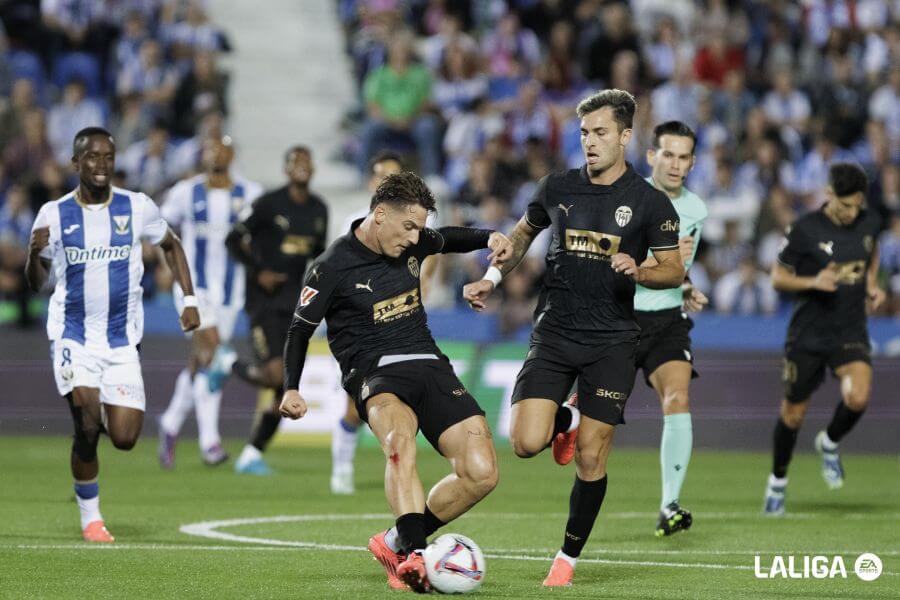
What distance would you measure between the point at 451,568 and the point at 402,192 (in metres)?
1.87

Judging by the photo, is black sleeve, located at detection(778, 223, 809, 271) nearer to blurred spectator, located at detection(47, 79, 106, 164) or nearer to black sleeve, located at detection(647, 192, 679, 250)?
black sleeve, located at detection(647, 192, 679, 250)

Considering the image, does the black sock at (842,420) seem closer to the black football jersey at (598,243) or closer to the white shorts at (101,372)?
the black football jersey at (598,243)

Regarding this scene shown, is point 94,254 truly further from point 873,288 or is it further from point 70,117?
point 70,117

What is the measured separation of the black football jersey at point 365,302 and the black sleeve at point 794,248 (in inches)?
171

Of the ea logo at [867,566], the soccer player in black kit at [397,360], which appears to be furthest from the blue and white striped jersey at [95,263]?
the ea logo at [867,566]

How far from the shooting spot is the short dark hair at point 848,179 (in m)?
11.8

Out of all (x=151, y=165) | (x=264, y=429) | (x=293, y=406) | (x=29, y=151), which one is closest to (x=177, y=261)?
(x=293, y=406)

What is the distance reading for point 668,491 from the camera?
10.3 m

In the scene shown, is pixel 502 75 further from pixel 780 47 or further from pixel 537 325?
pixel 537 325

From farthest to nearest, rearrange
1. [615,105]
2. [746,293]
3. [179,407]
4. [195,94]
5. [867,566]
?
1. [195,94]
2. [746,293]
3. [179,407]
4. [867,566]
5. [615,105]

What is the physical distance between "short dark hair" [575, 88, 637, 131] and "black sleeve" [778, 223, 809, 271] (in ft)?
12.3

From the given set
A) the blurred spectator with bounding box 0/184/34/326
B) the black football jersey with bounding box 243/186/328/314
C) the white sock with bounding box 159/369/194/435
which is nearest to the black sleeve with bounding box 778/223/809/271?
the black football jersey with bounding box 243/186/328/314

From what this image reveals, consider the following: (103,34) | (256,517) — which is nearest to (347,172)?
(103,34)

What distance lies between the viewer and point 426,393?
27.0ft
